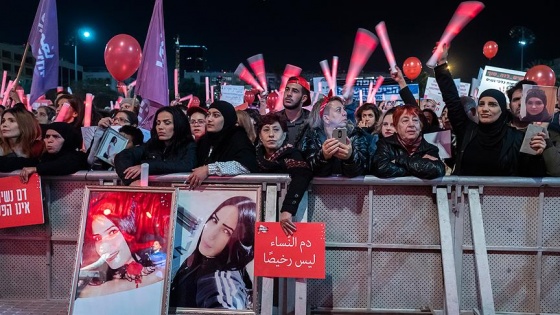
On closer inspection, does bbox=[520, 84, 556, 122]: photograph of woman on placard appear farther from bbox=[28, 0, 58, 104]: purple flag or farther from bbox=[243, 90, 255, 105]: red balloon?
bbox=[243, 90, 255, 105]: red balloon

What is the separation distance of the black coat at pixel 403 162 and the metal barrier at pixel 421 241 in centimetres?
7

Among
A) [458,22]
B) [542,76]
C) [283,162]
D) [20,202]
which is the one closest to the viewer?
[283,162]

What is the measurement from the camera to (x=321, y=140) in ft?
15.3

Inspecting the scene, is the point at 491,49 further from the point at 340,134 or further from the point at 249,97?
the point at 340,134

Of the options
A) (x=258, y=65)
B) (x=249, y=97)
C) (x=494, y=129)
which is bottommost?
(x=494, y=129)

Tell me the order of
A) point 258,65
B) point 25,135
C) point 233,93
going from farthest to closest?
point 233,93 < point 258,65 < point 25,135

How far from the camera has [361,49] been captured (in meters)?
6.76

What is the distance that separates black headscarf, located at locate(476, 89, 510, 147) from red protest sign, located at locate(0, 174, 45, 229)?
4.02 metres

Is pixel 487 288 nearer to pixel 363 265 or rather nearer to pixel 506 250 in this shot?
pixel 506 250

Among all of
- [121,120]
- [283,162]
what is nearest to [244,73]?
[121,120]

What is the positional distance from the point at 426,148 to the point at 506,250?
1.07 m

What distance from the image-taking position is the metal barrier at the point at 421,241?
4.16 metres

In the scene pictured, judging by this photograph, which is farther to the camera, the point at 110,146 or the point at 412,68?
the point at 412,68

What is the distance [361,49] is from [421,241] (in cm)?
331
